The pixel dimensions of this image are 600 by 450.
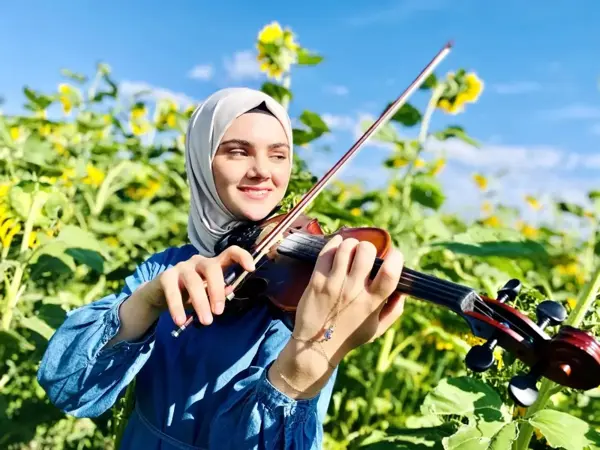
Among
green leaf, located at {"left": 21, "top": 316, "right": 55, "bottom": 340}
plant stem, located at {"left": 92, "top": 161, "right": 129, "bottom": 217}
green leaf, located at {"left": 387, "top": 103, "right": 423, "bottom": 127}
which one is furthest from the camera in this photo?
plant stem, located at {"left": 92, "top": 161, "right": 129, "bottom": 217}

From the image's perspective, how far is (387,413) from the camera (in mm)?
2812

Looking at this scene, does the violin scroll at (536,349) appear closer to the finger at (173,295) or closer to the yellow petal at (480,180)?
the finger at (173,295)

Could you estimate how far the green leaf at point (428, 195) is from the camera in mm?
2398

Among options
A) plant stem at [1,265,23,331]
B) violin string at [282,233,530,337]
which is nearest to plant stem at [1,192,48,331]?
plant stem at [1,265,23,331]

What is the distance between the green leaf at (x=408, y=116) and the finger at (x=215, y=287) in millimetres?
1806

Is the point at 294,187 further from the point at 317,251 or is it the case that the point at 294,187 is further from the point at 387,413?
the point at 387,413

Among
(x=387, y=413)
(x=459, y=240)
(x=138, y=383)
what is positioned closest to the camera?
(x=138, y=383)

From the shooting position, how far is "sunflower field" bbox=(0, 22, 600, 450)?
1.37 metres

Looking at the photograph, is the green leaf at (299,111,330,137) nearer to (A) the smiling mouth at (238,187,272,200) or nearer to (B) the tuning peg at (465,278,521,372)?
(A) the smiling mouth at (238,187,272,200)

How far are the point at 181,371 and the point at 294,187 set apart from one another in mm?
868

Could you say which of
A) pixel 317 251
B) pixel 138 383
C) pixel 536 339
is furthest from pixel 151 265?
pixel 536 339

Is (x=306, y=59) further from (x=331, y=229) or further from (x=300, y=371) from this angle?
(x=300, y=371)

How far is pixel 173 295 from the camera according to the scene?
2.99ft

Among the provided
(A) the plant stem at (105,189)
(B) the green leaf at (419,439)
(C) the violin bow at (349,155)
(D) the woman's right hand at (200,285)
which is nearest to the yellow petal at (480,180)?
(A) the plant stem at (105,189)
